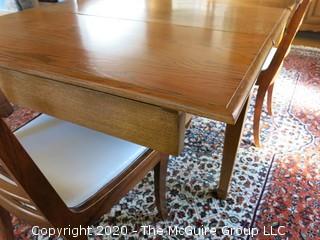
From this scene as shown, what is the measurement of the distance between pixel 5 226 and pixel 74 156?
333mm

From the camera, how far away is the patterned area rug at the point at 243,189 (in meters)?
1.17

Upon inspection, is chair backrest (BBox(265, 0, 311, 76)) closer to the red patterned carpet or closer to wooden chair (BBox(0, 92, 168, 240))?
the red patterned carpet

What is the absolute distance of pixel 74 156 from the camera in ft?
2.86

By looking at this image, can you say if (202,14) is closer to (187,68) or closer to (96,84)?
(187,68)

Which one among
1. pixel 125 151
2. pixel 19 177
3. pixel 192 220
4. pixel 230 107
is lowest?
pixel 192 220

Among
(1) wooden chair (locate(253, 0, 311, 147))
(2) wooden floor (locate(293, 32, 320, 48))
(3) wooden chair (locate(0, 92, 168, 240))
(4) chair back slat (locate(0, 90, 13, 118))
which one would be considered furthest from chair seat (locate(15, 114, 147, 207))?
(2) wooden floor (locate(293, 32, 320, 48))

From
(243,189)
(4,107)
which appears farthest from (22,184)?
(243,189)

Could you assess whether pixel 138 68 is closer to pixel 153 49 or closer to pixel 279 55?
pixel 153 49

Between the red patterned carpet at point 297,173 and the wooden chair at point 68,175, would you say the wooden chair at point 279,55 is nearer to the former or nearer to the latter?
the red patterned carpet at point 297,173

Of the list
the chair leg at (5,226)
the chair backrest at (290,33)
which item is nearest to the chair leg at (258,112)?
the chair backrest at (290,33)

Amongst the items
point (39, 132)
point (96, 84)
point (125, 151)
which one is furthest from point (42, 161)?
point (96, 84)

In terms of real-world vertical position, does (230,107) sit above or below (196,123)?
above

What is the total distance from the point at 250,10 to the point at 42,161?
1128 mm

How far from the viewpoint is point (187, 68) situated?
726mm
